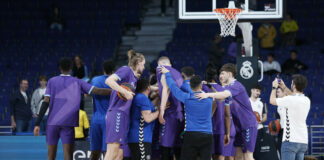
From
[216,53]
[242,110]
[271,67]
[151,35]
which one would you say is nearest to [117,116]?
[242,110]

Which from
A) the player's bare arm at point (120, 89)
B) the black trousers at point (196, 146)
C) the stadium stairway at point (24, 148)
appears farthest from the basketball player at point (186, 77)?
the stadium stairway at point (24, 148)

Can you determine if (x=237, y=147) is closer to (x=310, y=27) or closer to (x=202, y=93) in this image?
(x=202, y=93)

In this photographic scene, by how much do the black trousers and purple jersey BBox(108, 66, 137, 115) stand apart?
0.95m

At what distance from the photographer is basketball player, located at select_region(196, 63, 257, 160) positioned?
8.56 metres

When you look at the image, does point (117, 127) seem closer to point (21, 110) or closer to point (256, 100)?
point (256, 100)

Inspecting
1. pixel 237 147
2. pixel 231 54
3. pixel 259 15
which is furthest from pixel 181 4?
pixel 231 54

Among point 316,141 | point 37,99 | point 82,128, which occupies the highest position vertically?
point 37,99

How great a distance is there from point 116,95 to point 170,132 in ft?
3.59

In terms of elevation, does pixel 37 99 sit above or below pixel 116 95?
below

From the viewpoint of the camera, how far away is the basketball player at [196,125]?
764cm

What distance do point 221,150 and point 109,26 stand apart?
12028 millimetres

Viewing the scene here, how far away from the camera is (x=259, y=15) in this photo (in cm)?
1009

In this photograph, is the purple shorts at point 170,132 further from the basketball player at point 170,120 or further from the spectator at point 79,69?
the spectator at point 79,69

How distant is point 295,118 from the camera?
7598 millimetres
